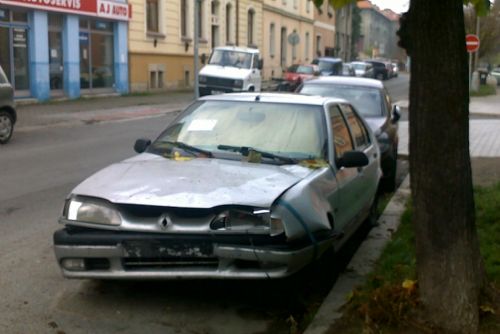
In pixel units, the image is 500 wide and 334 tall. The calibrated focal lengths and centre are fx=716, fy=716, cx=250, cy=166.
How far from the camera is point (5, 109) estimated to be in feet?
46.2

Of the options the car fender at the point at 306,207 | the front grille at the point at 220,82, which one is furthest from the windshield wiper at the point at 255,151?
the front grille at the point at 220,82

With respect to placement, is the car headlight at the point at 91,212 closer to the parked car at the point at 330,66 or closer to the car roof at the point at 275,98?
the car roof at the point at 275,98

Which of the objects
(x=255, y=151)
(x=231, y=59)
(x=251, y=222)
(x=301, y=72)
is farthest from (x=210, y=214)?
(x=301, y=72)

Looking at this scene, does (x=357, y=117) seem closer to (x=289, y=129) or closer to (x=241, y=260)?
(x=289, y=129)

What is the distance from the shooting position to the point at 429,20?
12.6 ft

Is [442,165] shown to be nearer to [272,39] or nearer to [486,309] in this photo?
[486,309]

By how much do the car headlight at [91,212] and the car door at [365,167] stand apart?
2.23m

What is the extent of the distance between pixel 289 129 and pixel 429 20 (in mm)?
2258

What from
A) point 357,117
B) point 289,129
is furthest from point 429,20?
point 357,117

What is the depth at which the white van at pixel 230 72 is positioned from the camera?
26.2m

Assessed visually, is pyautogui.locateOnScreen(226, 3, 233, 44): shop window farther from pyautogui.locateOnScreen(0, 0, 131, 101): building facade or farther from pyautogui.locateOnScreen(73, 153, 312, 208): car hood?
pyautogui.locateOnScreen(73, 153, 312, 208): car hood

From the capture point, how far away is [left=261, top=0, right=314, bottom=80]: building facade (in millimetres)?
47656

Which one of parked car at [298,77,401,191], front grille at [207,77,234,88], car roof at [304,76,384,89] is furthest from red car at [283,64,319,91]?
parked car at [298,77,401,191]

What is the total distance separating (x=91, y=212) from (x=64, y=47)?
2249 cm
